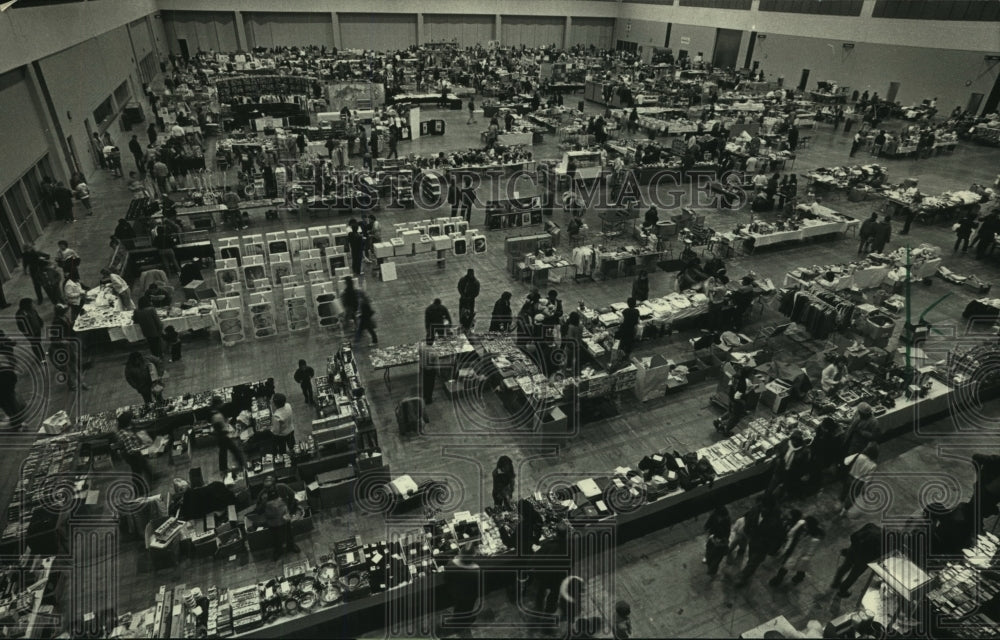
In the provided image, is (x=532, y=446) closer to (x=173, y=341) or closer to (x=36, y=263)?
(x=173, y=341)

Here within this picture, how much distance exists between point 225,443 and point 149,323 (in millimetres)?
4192

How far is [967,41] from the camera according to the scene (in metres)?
32.2

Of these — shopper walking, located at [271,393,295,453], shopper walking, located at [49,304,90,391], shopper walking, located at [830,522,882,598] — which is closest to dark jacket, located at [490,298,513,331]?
shopper walking, located at [271,393,295,453]

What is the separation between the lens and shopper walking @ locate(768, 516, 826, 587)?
7.28 meters

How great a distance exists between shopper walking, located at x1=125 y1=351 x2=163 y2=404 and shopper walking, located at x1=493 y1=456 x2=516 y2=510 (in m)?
6.44

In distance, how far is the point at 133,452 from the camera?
8.51 m

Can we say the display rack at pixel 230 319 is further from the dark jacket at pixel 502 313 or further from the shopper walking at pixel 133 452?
the dark jacket at pixel 502 313

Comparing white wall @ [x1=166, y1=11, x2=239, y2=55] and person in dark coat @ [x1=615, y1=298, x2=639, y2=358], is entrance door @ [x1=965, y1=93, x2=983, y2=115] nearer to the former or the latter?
person in dark coat @ [x1=615, y1=298, x2=639, y2=358]

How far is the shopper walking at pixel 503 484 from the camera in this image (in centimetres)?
816

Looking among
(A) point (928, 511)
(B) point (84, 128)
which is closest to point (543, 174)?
(A) point (928, 511)

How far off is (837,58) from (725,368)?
40580 millimetres

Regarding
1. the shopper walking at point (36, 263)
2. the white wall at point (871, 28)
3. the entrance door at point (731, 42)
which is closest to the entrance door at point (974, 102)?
the white wall at point (871, 28)

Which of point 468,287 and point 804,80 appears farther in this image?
point 804,80

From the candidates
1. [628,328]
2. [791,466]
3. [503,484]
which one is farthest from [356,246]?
[791,466]
